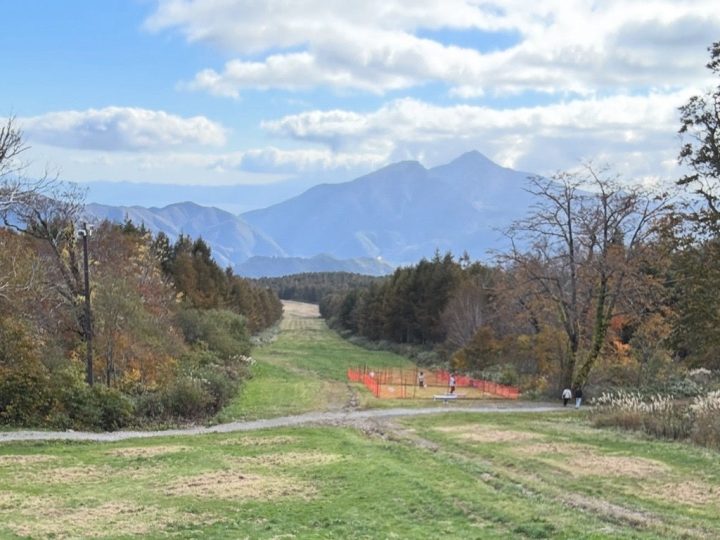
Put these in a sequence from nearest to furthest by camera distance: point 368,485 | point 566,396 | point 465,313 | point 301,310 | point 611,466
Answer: point 368,485, point 611,466, point 566,396, point 465,313, point 301,310

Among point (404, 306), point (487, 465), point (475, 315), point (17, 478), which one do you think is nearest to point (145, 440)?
point (17, 478)

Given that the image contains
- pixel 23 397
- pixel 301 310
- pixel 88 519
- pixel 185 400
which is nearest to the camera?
pixel 88 519

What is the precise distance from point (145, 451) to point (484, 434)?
11.2 metres

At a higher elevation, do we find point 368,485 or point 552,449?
point 368,485

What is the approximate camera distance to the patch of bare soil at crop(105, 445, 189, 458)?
19.8 m

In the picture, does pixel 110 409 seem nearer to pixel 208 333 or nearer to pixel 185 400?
pixel 185 400

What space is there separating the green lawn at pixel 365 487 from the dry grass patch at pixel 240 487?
42 millimetres

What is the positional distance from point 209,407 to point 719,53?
27346mm

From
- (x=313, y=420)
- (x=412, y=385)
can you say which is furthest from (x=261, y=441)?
(x=412, y=385)

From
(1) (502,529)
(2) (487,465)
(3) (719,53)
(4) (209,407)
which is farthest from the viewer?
(4) (209,407)

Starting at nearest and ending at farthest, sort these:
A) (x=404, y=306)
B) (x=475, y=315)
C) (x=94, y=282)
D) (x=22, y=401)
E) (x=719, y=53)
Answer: (x=22, y=401) < (x=719, y=53) < (x=94, y=282) < (x=475, y=315) < (x=404, y=306)

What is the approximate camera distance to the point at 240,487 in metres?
14.9

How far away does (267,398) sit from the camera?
36.3 metres

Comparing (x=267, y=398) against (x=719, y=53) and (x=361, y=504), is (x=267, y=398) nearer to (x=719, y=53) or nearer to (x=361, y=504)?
(x=361, y=504)
